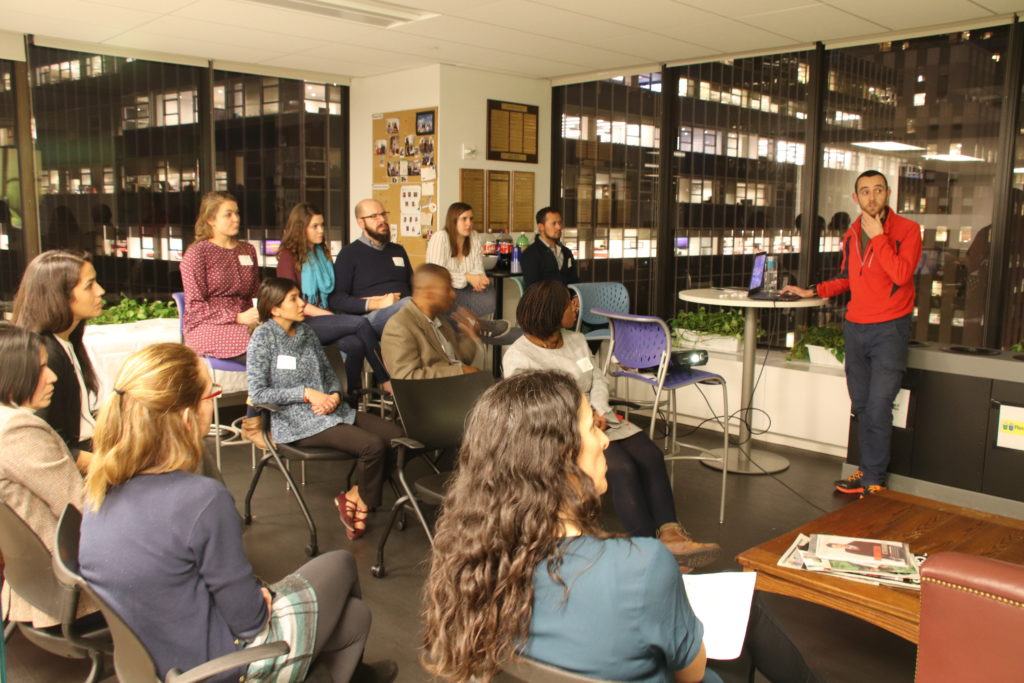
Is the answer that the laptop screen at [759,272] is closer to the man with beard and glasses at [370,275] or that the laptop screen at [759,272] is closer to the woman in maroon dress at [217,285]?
the man with beard and glasses at [370,275]

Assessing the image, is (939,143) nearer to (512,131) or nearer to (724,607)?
(512,131)

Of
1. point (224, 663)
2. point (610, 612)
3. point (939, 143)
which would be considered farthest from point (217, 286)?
point (939, 143)

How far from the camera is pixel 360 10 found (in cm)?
502

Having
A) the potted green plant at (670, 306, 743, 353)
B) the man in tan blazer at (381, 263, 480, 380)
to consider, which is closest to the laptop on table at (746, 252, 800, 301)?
the potted green plant at (670, 306, 743, 353)

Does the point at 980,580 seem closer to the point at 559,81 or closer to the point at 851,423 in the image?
the point at 851,423

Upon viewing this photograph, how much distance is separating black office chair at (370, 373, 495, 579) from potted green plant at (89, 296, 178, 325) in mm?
3273

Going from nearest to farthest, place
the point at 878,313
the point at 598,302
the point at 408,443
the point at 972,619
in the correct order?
the point at 972,619 → the point at 408,443 → the point at 878,313 → the point at 598,302

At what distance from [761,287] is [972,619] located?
371 cm

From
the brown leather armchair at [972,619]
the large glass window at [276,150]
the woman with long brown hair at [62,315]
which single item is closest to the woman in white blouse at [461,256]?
the large glass window at [276,150]

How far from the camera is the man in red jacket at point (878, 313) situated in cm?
453

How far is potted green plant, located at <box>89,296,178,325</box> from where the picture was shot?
607cm

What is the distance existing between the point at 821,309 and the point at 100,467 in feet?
17.1

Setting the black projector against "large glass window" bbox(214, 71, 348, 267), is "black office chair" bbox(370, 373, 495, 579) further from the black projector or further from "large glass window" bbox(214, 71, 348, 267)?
"large glass window" bbox(214, 71, 348, 267)

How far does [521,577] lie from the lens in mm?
1444
